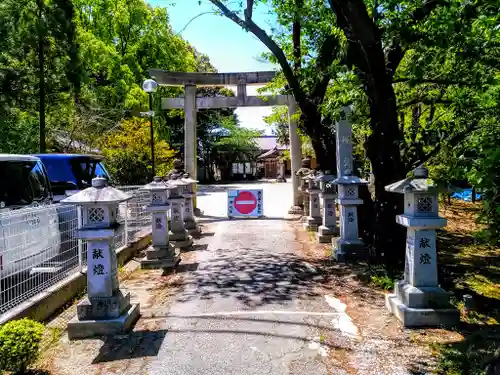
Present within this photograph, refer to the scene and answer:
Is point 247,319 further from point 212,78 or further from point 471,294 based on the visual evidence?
point 212,78

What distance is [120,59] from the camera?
80.4 feet

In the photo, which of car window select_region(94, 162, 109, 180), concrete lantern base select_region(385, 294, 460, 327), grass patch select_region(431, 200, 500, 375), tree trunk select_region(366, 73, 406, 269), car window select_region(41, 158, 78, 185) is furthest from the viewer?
car window select_region(94, 162, 109, 180)

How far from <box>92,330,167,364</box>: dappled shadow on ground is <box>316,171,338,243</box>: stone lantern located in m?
6.42

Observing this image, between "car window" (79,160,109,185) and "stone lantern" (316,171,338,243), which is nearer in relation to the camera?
"stone lantern" (316,171,338,243)

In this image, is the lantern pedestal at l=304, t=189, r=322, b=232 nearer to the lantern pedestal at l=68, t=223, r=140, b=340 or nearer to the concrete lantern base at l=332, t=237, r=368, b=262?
the concrete lantern base at l=332, t=237, r=368, b=262

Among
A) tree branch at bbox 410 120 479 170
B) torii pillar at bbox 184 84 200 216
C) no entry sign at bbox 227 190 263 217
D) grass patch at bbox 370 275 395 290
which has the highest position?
torii pillar at bbox 184 84 200 216

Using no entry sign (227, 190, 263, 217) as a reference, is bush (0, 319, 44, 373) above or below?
below

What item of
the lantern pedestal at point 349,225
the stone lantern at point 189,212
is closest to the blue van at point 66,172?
the stone lantern at point 189,212

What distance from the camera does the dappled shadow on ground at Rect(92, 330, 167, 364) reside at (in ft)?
14.5

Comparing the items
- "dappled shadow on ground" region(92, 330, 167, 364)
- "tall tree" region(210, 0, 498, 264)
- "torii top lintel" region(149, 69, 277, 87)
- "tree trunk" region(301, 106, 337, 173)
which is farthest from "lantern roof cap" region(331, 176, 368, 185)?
"torii top lintel" region(149, 69, 277, 87)

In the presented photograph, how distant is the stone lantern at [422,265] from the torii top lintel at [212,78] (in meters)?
12.2

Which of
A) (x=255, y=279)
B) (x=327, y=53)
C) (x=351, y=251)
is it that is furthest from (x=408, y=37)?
(x=327, y=53)

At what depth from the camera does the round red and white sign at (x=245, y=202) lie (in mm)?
16531

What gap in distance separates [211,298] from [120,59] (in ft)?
69.7
